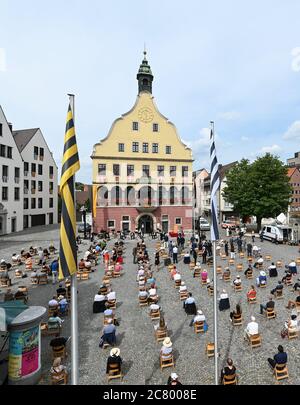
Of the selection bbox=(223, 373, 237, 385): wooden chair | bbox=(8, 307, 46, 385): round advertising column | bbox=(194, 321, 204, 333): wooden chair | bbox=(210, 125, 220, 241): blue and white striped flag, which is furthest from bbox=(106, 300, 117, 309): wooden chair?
bbox=(210, 125, 220, 241): blue and white striped flag

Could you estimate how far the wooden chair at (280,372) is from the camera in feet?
24.8

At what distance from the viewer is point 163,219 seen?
3950cm

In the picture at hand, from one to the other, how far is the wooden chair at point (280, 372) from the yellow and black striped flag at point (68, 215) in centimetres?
697

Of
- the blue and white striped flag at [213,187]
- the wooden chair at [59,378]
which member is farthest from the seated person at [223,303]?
the wooden chair at [59,378]

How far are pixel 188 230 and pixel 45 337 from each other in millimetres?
31969

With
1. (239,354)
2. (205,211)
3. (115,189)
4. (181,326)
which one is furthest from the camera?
(205,211)

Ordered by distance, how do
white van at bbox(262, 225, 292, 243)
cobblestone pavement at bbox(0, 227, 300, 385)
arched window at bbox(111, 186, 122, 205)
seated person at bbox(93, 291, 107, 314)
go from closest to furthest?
cobblestone pavement at bbox(0, 227, 300, 385), seated person at bbox(93, 291, 107, 314), white van at bbox(262, 225, 292, 243), arched window at bbox(111, 186, 122, 205)

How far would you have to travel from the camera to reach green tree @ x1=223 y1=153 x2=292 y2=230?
37.0 meters

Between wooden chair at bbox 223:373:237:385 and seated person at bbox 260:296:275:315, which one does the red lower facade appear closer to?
seated person at bbox 260:296:275:315

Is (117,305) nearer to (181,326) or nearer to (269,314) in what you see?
(181,326)

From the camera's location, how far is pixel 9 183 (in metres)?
38.2

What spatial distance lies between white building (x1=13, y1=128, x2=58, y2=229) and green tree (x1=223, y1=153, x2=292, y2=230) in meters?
36.3

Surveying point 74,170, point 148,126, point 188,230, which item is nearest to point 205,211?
point 188,230

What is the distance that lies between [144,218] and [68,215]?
34.1 meters
